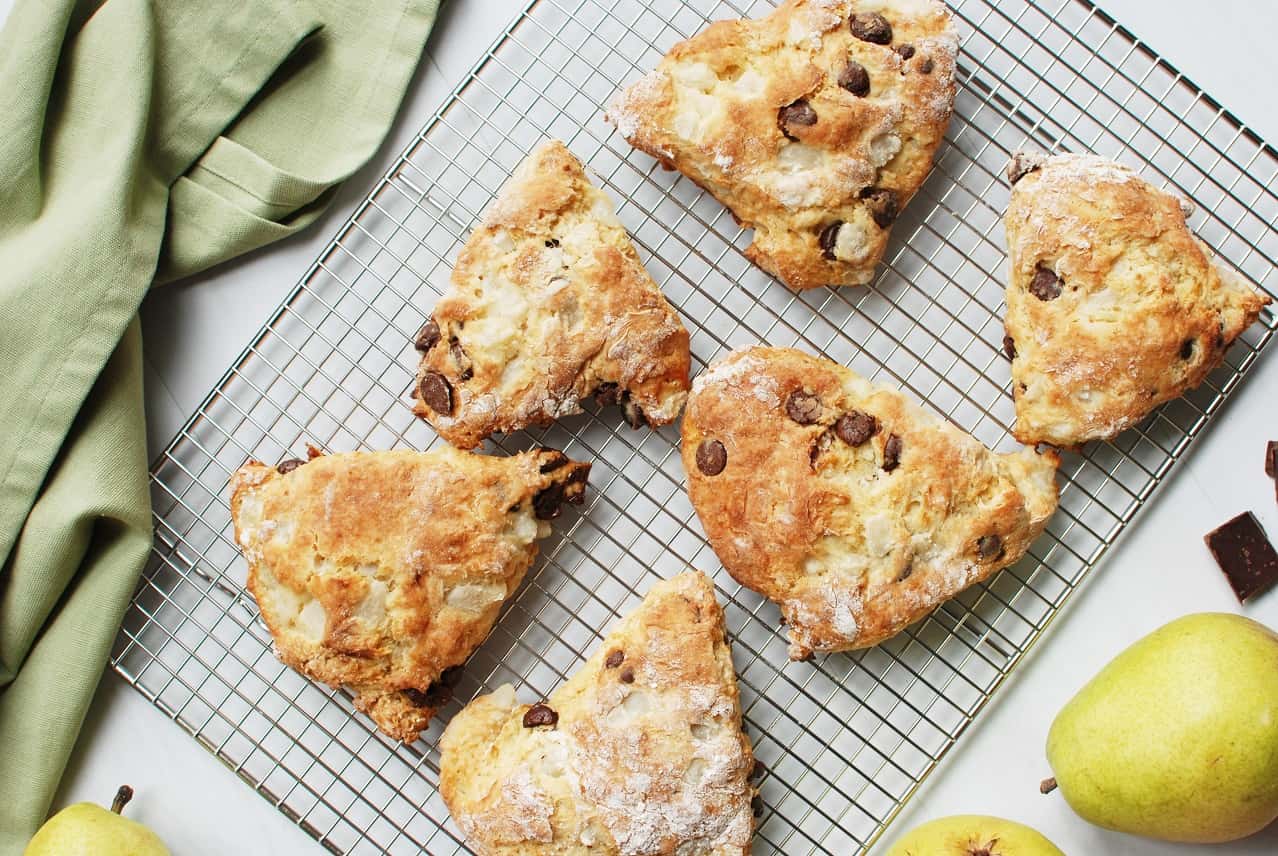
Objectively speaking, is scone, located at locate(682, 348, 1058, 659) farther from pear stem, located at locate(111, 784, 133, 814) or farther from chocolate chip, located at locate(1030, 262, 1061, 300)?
pear stem, located at locate(111, 784, 133, 814)

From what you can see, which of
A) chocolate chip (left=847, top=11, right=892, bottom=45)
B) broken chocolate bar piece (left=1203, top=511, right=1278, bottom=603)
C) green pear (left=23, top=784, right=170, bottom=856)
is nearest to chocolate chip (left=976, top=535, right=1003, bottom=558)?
broken chocolate bar piece (left=1203, top=511, right=1278, bottom=603)

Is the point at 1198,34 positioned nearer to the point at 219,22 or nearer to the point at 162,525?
the point at 219,22

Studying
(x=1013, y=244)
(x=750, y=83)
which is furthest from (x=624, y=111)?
(x=1013, y=244)

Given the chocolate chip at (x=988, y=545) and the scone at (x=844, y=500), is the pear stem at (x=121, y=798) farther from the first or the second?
the chocolate chip at (x=988, y=545)

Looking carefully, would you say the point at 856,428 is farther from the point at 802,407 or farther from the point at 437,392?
the point at 437,392

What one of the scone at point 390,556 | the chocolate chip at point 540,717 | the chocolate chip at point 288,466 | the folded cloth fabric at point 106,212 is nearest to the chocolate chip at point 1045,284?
the scone at point 390,556

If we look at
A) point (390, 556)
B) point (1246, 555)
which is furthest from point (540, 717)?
point (1246, 555)
